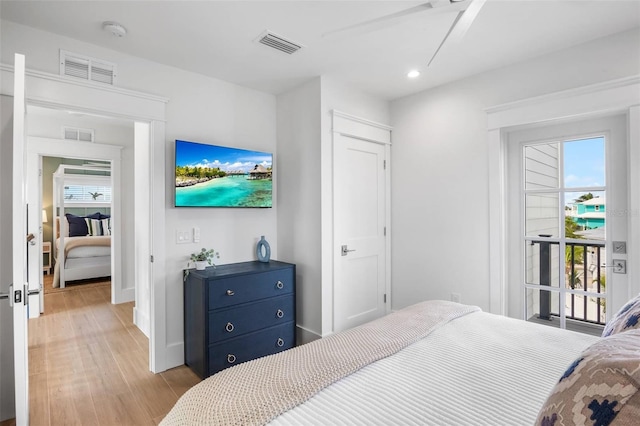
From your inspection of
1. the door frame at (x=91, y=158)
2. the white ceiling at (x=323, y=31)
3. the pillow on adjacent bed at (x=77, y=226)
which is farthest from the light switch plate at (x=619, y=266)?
the pillow on adjacent bed at (x=77, y=226)

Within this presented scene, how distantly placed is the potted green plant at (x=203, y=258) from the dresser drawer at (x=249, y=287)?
38cm

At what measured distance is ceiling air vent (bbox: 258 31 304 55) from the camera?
2.32 metres

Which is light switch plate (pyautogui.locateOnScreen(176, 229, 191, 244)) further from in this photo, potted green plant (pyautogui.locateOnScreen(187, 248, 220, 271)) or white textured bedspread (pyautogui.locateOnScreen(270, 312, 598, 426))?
white textured bedspread (pyautogui.locateOnScreen(270, 312, 598, 426))

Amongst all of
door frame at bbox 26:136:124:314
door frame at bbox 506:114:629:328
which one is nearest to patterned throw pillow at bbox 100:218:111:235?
door frame at bbox 26:136:124:314

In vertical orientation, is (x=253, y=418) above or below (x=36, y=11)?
below

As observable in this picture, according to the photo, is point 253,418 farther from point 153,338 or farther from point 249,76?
point 249,76

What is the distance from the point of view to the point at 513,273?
290 cm

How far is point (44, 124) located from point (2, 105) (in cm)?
267

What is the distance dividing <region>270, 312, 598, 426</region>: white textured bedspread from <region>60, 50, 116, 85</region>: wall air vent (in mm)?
2722

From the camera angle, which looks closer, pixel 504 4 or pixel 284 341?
pixel 504 4

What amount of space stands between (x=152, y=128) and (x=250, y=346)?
6.64 feet

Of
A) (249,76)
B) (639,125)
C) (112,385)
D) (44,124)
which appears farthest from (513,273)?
(44,124)

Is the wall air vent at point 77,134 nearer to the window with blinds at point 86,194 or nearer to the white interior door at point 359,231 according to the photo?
the window with blinds at point 86,194

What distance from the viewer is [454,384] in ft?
3.73
